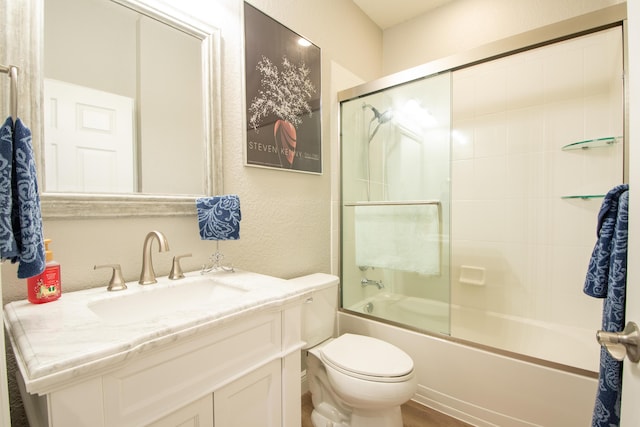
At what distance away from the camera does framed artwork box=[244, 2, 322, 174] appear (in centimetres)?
147

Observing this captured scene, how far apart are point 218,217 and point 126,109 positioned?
52 centimetres

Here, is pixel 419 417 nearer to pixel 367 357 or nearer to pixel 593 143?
pixel 367 357

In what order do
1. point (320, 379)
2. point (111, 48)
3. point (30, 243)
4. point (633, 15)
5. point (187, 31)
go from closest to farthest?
point (633, 15)
point (30, 243)
point (111, 48)
point (187, 31)
point (320, 379)

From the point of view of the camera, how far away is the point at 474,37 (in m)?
2.12

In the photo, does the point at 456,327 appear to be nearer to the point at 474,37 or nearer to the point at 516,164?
the point at 516,164

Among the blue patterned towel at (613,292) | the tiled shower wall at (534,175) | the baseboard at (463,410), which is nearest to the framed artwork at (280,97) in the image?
the tiled shower wall at (534,175)

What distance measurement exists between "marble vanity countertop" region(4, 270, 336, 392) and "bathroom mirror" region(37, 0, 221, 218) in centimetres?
31

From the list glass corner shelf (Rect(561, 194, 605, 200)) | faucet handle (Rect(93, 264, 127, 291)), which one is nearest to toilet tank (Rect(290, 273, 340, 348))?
faucet handle (Rect(93, 264, 127, 291))

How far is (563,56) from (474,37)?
58cm

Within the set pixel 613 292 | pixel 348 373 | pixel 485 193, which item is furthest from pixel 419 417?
pixel 485 193

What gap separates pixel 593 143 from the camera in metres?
1.70

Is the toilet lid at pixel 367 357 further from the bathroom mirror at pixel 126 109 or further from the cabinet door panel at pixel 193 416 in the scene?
the bathroom mirror at pixel 126 109

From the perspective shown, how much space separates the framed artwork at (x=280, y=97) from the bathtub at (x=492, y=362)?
108cm

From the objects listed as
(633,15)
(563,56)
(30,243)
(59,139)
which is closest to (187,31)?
(59,139)
